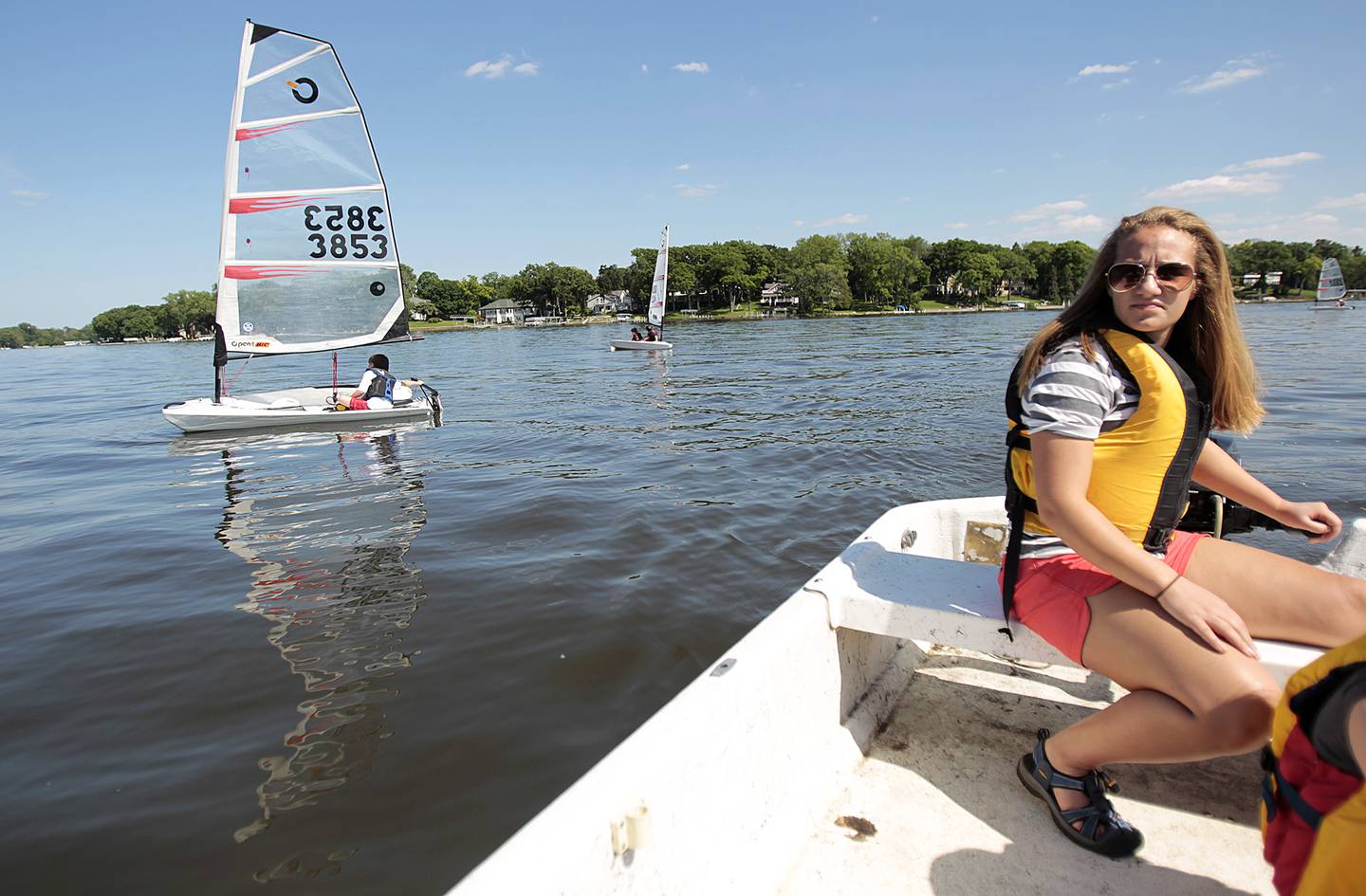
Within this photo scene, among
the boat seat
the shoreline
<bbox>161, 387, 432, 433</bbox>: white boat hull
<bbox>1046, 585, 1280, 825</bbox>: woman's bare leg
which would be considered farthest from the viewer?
the shoreline

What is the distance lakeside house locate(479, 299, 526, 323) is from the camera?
12344cm

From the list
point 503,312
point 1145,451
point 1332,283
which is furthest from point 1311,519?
point 503,312

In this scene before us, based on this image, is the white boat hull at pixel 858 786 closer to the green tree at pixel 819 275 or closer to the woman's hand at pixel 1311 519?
the woman's hand at pixel 1311 519

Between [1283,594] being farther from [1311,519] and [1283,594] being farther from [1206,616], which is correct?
[1311,519]

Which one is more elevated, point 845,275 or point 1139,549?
point 845,275

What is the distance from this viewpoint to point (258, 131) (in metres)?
13.9

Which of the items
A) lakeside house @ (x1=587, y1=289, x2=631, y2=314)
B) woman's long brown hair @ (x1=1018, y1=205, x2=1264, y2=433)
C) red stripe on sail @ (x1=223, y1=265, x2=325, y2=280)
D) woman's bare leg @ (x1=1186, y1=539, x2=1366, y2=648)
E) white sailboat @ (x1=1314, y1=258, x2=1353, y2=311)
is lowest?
woman's bare leg @ (x1=1186, y1=539, x2=1366, y2=648)

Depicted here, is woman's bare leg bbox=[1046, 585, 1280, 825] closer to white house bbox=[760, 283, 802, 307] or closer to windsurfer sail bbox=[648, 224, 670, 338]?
windsurfer sail bbox=[648, 224, 670, 338]

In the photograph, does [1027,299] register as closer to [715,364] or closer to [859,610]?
[715,364]

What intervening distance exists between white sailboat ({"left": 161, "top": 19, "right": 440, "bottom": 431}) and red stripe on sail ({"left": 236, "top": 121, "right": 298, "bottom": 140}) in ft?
0.06

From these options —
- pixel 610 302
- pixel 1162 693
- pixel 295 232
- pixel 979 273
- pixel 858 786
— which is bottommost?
pixel 858 786

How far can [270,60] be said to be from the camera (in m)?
14.0

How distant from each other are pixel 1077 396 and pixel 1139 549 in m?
0.45

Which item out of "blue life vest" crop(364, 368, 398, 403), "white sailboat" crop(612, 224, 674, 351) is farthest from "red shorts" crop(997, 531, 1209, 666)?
"white sailboat" crop(612, 224, 674, 351)
